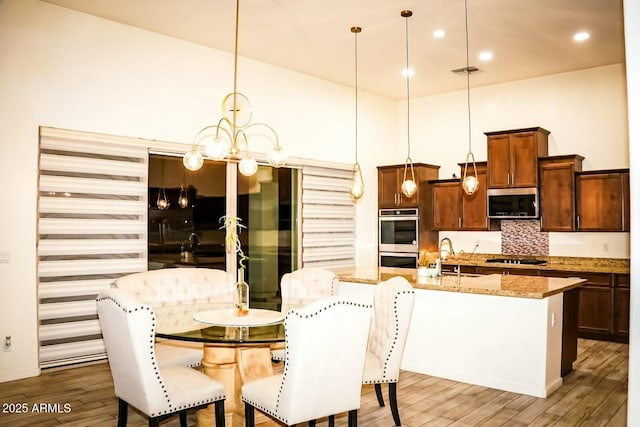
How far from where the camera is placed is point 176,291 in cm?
443

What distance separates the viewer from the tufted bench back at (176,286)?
13.7 ft

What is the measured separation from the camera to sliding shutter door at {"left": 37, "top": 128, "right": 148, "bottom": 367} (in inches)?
194

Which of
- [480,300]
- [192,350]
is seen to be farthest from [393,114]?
[192,350]

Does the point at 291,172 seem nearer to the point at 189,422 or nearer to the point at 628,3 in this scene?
the point at 189,422

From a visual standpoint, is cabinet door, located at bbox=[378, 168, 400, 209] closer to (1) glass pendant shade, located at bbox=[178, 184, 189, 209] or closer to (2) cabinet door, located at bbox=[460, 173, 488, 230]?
(2) cabinet door, located at bbox=[460, 173, 488, 230]

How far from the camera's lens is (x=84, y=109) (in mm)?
5121

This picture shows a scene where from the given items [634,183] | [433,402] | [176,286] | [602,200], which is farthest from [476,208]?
[634,183]

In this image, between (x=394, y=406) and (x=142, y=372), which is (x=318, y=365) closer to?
(x=142, y=372)

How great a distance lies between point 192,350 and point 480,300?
247 centimetres

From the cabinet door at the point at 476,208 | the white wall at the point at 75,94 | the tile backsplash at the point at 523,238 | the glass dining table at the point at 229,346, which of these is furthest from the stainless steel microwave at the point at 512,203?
the glass dining table at the point at 229,346

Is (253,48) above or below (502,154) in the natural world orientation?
above

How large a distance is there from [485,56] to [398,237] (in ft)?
9.58

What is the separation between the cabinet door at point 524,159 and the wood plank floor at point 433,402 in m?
2.69

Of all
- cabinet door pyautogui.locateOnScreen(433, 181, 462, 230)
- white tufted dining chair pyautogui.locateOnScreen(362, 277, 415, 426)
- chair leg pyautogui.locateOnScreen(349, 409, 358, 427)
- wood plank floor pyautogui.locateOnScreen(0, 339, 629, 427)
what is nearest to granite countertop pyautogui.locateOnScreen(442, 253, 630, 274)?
cabinet door pyautogui.locateOnScreen(433, 181, 462, 230)
